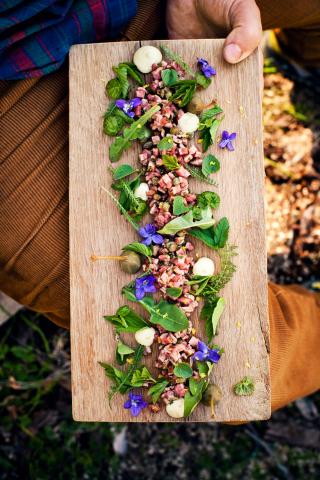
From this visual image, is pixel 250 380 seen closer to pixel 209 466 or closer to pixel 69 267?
pixel 69 267

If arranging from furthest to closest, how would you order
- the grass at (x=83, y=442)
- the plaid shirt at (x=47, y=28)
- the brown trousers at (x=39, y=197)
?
the grass at (x=83, y=442) < the brown trousers at (x=39, y=197) < the plaid shirt at (x=47, y=28)

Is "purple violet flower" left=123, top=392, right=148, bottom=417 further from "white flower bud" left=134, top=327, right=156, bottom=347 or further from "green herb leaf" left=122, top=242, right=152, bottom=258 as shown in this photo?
"green herb leaf" left=122, top=242, right=152, bottom=258

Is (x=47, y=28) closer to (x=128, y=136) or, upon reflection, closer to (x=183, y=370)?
(x=128, y=136)

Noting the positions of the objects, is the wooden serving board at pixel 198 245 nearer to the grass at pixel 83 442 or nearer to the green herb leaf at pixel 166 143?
the green herb leaf at pixel 166 143

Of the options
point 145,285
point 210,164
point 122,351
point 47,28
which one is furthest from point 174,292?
point 47,28

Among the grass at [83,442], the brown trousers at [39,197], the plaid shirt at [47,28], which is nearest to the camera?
the plaid shirt at [47,28]

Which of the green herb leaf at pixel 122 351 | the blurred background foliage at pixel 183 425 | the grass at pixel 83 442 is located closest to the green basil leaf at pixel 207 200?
the green herb leaf at pixel 122 351

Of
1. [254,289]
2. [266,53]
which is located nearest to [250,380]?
[254,289]
